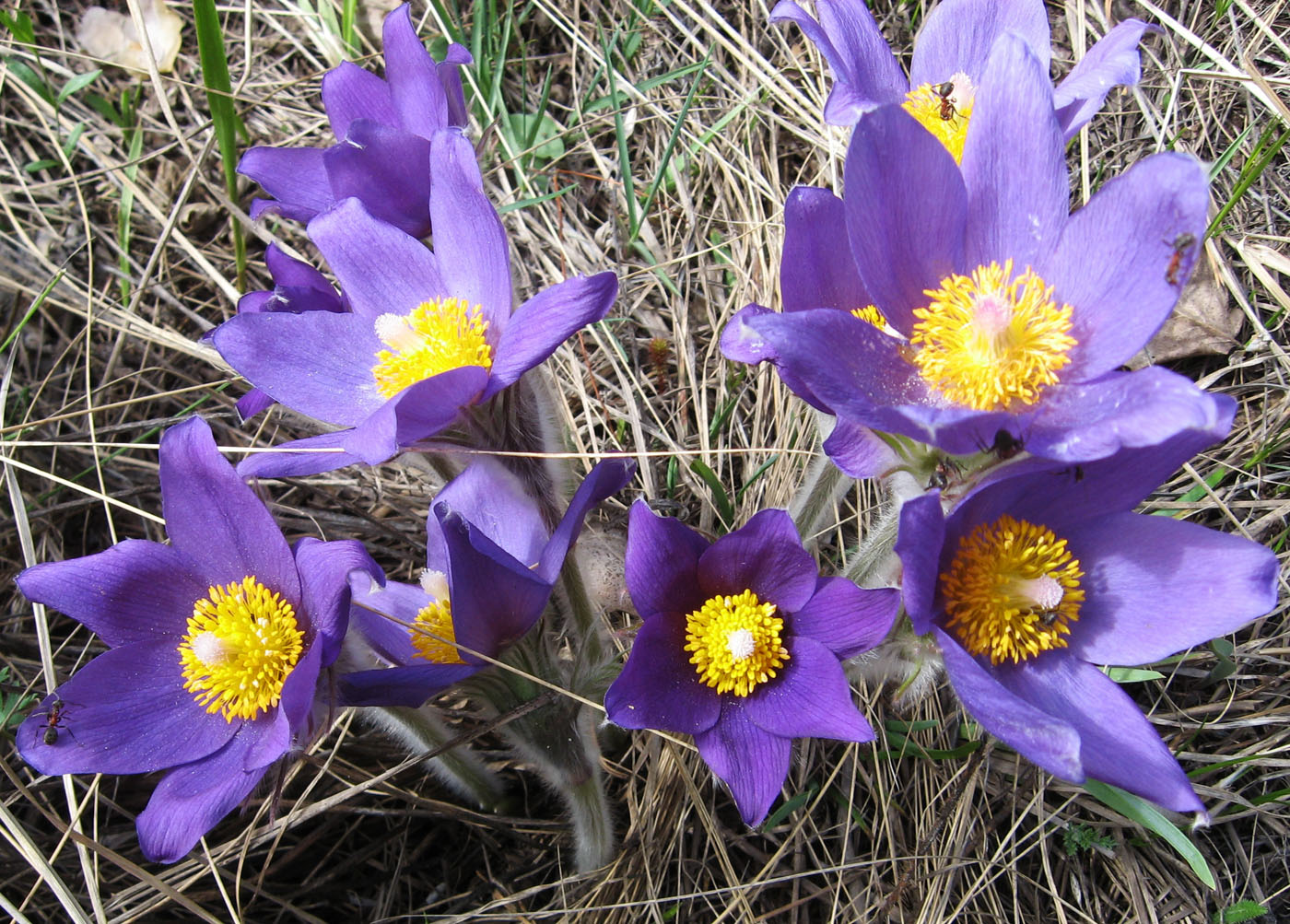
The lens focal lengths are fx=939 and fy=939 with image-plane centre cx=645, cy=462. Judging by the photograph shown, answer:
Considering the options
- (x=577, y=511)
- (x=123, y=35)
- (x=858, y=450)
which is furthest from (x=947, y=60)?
(x=123, y=35)

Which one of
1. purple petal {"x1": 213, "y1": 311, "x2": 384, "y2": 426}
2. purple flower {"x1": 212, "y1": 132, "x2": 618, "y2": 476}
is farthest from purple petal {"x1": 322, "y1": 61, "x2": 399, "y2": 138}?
purple petal {"x1": 213, "y1": 311, "x2": 384, "y2": 426}

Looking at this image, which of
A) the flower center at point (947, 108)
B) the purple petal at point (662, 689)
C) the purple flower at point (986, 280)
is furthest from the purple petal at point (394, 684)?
the flower center at point (947, 108)

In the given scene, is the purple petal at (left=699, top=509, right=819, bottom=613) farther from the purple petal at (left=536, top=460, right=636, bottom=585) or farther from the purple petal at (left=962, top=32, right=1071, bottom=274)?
the purple petal at (left=962, top=32, right=1071, bottom=274)

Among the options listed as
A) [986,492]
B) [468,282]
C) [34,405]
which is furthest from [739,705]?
[34,405]

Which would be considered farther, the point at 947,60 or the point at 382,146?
the point at 947,60

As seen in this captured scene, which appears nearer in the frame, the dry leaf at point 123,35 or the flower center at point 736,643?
the flower center at point 736,643

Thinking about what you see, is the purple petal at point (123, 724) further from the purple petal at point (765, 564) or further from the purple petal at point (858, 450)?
the purple petal at point (858, 450)

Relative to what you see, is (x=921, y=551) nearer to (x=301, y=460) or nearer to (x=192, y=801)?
(x=301, y=460)

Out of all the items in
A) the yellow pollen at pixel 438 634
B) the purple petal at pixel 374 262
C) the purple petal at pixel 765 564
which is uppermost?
the purple petal at pixel 374 262
